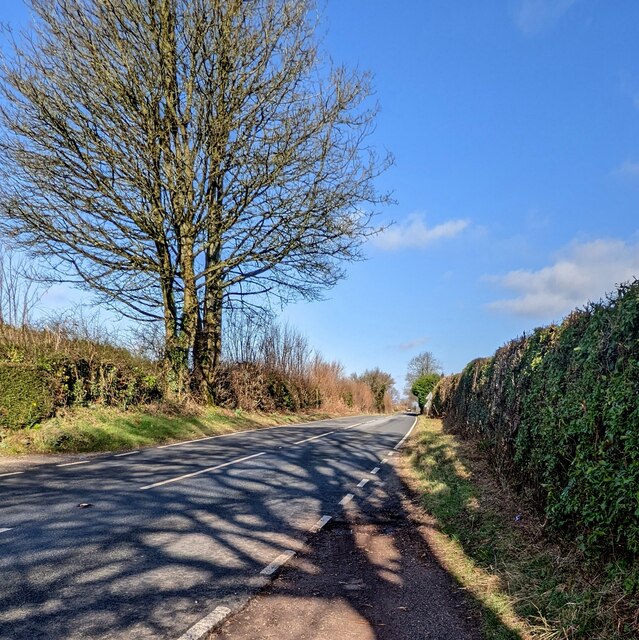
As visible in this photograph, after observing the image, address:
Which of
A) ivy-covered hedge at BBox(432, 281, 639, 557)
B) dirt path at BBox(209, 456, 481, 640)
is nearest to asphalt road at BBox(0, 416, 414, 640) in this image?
dirt path at BBox(209, 456, 481, 640)

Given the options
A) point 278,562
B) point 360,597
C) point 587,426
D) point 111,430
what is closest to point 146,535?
point 278,562

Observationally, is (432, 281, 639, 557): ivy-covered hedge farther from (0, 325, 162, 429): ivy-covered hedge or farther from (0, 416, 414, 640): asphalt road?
(0, 325, 162, 429): ivy-covered hedge

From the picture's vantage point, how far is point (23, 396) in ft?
40.9

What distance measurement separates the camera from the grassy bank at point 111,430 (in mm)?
12148

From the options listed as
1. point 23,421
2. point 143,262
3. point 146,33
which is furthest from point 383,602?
point 146,33

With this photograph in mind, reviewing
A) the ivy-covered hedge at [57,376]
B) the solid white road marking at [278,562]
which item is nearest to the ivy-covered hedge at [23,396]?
the ivy-covered hedge at [57,376]

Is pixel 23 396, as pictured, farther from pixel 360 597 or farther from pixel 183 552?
pixel 360 597

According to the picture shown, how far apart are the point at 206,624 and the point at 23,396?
10934 millimetres

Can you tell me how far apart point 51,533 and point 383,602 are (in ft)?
12.0

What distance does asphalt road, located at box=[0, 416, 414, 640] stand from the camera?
12.3 feet

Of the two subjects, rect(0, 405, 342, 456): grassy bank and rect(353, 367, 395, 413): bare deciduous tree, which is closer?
rect(0, 405, 342, 456): grassy bank

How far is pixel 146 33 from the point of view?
56.9ft

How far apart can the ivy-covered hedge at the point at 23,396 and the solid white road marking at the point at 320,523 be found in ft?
29.6

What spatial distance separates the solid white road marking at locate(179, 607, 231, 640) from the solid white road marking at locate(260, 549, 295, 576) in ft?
2.94
